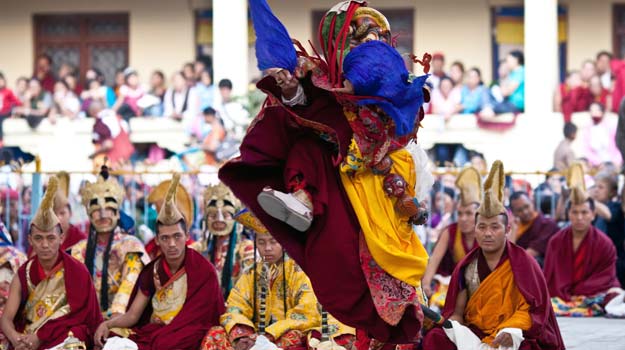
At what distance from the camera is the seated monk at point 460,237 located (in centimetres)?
1214

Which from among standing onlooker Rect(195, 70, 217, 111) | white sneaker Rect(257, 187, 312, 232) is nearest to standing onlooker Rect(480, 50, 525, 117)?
standing onlooker Rect(195, 70, 217, 111)

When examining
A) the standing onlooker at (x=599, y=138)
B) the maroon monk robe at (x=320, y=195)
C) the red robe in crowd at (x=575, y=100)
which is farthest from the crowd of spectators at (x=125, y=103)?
the maroon monk robe at (x=320, y=195)

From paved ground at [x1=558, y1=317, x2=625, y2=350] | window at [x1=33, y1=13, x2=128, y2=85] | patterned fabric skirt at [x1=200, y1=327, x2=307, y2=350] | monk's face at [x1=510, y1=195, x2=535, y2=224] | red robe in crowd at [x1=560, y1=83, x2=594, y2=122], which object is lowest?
paved ground at [x1=558, y1=317, x2=625, y2=350]

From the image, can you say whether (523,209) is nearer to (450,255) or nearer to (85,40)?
(450,255)

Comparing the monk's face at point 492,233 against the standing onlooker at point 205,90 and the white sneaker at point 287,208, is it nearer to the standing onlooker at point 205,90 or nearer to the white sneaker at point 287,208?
the white sneaker at point 287,208

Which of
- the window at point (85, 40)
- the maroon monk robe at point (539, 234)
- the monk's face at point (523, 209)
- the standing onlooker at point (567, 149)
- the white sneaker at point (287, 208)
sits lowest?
the maroon monk robe at point (539, 234)

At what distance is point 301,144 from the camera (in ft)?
27.0

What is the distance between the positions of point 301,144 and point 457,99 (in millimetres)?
11938

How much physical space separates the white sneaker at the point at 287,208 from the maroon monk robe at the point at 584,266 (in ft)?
18.1

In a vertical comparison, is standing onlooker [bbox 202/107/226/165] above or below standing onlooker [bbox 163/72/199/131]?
below

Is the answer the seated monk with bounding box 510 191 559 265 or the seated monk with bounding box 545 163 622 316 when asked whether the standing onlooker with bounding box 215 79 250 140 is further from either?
the seated monk with bounding box 545 163 622 316

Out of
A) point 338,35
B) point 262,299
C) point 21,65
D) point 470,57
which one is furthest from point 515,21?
point 338,35

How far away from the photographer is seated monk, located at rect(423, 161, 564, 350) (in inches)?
375

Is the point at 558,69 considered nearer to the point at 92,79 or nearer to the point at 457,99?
the point at 457,99
